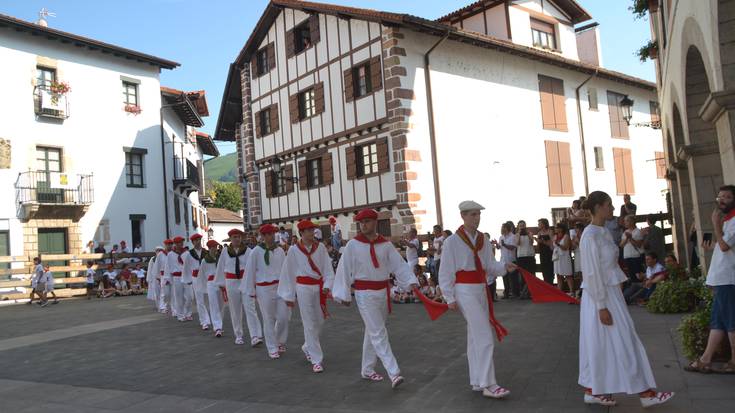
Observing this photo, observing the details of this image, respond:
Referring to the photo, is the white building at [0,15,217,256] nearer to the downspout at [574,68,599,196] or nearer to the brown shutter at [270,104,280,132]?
the brown shutter at [270,104,280,132]

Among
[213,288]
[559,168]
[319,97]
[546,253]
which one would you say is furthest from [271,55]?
[213,288]

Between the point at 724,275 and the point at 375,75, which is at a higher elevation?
the point at 375,75

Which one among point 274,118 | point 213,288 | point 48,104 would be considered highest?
point 48,104

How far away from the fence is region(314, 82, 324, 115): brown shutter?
30.9ft

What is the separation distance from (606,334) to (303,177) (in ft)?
67.8

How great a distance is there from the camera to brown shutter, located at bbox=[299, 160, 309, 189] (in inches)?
997

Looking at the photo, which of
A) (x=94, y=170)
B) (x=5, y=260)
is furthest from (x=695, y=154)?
(x=94, y=170)

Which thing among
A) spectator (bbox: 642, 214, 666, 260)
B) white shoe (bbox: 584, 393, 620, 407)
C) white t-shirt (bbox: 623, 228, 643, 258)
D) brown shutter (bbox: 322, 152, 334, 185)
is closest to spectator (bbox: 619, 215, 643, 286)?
white t-shirt (bbox: 623, 228, 643, 258)

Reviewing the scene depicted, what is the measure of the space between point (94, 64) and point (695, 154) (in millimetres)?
26458

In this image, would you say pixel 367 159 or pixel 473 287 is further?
pixel 367 159

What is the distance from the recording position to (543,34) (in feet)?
91.5

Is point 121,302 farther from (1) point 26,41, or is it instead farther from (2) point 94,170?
(1) point 26,41

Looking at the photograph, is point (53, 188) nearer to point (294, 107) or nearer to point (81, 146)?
point (81, 146)

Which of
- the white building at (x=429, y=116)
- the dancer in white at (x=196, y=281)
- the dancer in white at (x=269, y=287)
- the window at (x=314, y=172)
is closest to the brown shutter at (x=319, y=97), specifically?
the white building at (x=429, y=116)
